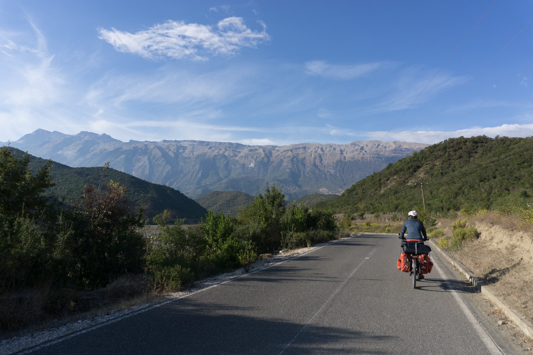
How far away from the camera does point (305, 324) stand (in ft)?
16.8

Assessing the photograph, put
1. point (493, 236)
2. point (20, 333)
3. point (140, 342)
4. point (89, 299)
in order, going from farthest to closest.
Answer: point (493, 236) → point (89, 299) → point (20, 333) → point (140, 342)

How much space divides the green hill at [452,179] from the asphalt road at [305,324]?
33765 millimetres

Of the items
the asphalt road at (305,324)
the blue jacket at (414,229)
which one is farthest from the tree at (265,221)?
the asphalt road at (305,324)

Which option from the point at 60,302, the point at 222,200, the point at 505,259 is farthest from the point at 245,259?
the point at 222,200

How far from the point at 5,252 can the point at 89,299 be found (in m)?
1.81

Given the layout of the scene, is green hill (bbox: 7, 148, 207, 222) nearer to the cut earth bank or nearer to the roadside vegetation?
the roadside vegetation

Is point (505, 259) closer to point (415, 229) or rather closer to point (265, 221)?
point (415, 229)

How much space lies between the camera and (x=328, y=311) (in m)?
5.82

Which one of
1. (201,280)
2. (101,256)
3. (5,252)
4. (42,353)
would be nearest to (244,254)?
(201,280)

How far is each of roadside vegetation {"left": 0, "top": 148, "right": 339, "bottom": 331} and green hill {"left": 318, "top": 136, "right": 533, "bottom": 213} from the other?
34.1 m

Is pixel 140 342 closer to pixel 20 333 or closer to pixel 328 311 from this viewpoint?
pixel 20 333

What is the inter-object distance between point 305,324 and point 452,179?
65.7 meters

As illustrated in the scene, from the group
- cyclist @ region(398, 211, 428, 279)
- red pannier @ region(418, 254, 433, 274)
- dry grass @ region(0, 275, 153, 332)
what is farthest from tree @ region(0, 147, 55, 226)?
red pannier @ region(418, 254, 433, 274)

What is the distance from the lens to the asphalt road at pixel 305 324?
4.20 metres
